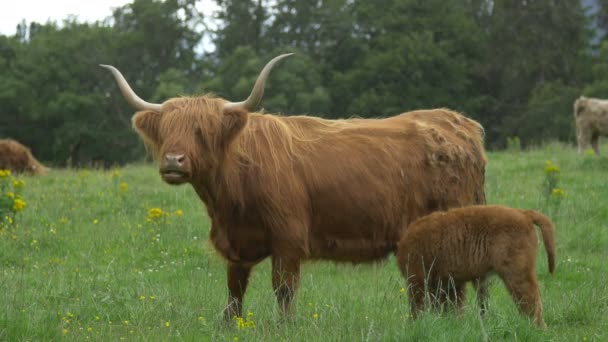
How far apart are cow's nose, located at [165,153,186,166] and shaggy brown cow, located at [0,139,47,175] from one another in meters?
12.5

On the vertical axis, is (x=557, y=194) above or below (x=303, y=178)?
below

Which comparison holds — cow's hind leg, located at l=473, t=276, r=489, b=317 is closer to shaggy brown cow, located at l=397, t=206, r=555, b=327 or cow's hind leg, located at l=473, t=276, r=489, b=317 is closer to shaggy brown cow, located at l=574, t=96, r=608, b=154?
shaggy brown cow, located at l=397, t=206, r=555, b=327

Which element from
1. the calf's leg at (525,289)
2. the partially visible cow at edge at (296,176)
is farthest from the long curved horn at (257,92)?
the calf's leg at (525,289)

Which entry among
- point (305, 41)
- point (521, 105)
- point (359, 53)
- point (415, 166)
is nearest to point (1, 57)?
point (305, 41)

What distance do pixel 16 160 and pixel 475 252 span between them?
14167 millimetres

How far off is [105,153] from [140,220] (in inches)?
1466

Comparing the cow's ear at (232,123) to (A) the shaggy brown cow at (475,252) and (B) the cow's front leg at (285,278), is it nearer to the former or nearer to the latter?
(B) the cow's front leg at (285,278)

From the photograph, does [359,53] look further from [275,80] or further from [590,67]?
[590,67]

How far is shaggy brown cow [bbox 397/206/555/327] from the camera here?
5.22 metres

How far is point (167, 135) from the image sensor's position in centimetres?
593

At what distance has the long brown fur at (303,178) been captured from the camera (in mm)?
6008

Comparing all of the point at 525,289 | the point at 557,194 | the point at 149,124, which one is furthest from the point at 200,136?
the point at 557,194

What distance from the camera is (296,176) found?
20.6 ft

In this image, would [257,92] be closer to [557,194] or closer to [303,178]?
[303,178]
